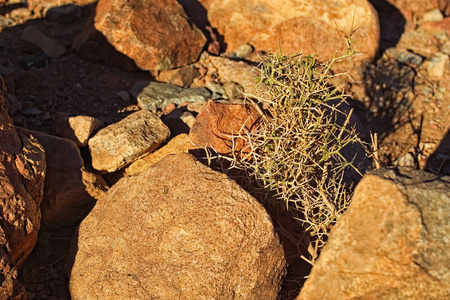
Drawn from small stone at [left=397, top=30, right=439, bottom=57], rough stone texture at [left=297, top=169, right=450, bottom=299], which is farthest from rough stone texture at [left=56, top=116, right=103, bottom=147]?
small stone at [left=397, top=30, right=439, bottom=57]

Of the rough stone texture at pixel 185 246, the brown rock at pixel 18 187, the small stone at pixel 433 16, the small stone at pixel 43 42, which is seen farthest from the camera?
the small stone at pixel 433 16

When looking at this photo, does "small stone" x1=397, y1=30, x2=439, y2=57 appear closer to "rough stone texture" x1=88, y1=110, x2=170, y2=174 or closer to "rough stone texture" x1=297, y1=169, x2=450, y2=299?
"rough stone texture" x1=88, y1=110, x2=170, y2=174

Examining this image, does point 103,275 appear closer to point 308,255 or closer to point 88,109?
point 308,255

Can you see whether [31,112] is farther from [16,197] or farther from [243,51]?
[243,51]

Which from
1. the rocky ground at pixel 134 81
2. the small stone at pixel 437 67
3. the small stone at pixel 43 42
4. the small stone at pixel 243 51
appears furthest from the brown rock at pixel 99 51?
the small stone at pixel 437 67

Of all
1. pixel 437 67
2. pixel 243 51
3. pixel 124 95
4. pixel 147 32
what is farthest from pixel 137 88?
pixel 437 67

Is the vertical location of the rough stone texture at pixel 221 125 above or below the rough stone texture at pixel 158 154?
above

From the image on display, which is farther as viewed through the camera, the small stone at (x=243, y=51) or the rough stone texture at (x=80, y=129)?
the small stone at (x=243, y=51)

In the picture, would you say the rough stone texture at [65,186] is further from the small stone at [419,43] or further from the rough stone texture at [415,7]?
the rough stone texture at [415,7]
